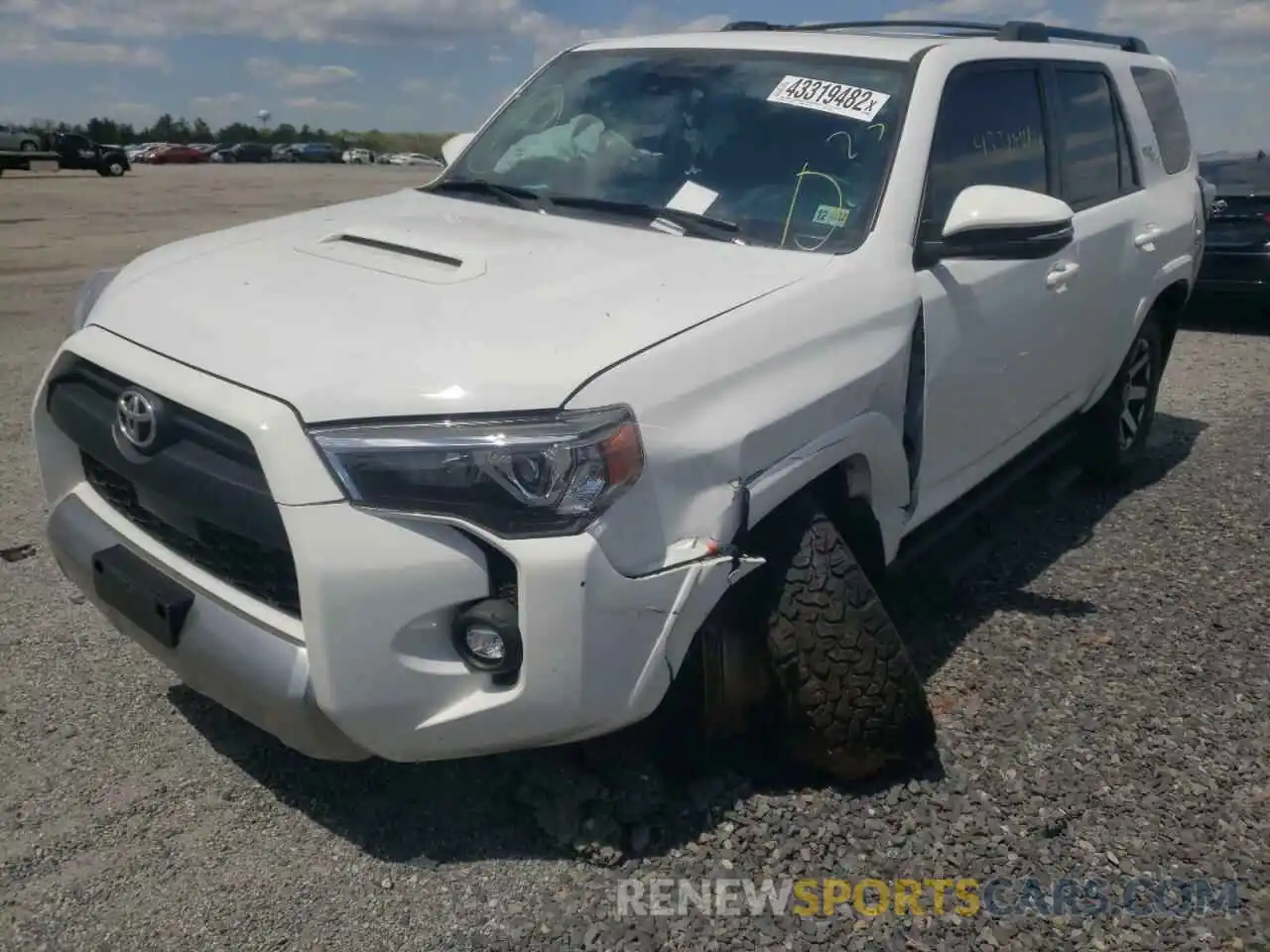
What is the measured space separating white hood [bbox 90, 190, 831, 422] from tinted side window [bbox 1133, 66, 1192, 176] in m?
3.11

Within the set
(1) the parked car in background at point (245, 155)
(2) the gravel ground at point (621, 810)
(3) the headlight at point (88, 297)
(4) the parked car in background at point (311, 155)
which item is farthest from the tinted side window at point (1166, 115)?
(1) the parked car in background at point (245, 155)

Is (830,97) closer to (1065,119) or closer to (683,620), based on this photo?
(1065,119)

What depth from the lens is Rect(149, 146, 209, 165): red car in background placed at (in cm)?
5512

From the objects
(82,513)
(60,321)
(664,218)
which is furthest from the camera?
(60,321)

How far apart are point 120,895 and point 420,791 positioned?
0.70 m

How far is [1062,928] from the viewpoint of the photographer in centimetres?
249

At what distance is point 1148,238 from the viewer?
4832mm

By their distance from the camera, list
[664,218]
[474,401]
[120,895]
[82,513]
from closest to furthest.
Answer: [474,401] → [120,895] → [82,513] → [664,218]

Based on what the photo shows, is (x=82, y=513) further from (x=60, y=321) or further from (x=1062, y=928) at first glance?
(x=60, y=321)

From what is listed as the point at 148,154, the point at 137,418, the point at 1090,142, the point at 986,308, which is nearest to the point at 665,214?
the point at 986,308

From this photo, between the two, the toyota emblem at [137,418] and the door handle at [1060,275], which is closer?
the toyota emblem at [137,418]

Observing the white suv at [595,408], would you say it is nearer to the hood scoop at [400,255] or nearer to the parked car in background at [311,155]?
the hood scoop at [400,255]

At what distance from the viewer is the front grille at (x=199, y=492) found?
224cm

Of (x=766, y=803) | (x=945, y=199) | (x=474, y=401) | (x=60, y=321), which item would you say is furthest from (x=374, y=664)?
(x=60, y=321)
